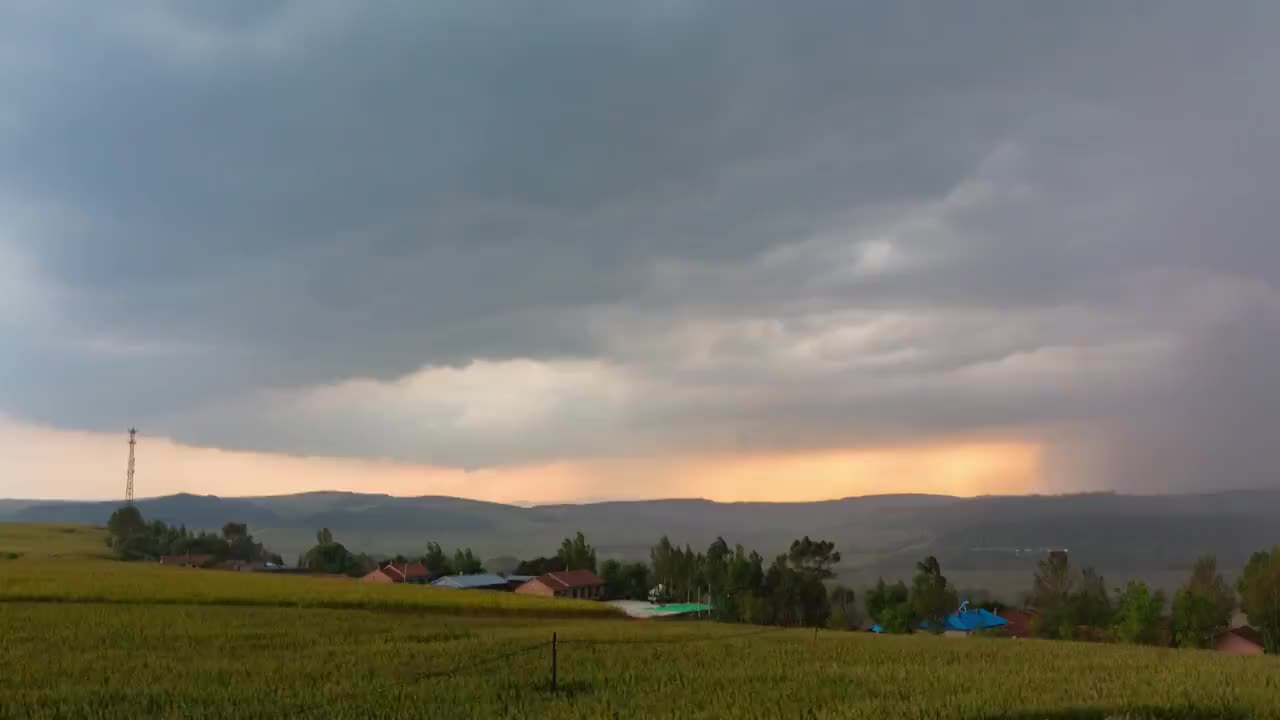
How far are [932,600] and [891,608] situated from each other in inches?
270

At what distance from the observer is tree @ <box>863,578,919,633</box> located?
10312 cm

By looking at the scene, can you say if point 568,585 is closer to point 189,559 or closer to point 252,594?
point 189,559

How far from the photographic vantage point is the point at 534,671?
28438 millimetres

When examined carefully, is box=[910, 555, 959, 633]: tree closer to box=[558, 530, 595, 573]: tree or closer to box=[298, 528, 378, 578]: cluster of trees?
box=[558, 530, 595, 573]: tree

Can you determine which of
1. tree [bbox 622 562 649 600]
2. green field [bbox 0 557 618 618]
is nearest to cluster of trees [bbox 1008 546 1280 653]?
green field [bbox 0 557 618 618]

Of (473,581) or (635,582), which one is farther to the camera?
(635,582)

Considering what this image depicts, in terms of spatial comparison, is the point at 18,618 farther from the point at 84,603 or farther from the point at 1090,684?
the point at 1090,684

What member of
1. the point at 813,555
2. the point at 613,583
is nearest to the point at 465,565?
the point at 613,583

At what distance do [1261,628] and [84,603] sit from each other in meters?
104

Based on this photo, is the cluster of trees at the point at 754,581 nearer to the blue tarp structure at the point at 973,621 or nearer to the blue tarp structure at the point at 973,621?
the blue tarp structure at the point at 973,621

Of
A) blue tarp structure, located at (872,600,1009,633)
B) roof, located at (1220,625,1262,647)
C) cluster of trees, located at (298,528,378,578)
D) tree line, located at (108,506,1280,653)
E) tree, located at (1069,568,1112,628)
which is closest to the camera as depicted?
tree line, located at (108,506,1280,653)

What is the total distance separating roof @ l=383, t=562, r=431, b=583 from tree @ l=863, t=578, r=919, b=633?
7523 centimetres

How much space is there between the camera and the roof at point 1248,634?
299ft

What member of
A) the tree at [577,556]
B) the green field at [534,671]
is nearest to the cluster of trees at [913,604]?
the tree at [577,556]
